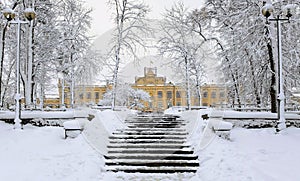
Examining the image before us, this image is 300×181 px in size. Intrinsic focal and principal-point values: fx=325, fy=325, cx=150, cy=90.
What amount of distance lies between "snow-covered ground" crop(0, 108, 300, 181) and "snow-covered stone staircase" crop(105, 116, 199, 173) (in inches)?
13.7

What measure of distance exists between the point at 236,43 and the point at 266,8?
643cm

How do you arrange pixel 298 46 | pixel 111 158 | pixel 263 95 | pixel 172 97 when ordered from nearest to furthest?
pixel 111 158 < pixel 298 46 < pixel 263 95 < pixel 172 97

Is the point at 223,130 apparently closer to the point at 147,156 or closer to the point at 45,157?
the point at 147,156

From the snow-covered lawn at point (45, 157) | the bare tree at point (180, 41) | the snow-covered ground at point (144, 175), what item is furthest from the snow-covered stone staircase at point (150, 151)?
the bare tree at point (180, 41)

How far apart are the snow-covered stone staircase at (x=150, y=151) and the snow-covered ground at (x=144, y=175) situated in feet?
1.14

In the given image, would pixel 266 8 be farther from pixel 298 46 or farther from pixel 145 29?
pixel 145 29

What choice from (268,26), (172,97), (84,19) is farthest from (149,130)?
(172,97)

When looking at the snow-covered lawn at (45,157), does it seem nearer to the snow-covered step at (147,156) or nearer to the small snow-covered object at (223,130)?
the snow-covered step at (147,156)

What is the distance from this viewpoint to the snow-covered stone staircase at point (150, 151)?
967cm

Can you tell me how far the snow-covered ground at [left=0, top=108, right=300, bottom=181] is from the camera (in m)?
8.25

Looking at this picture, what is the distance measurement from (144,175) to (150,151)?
1583 millimetres

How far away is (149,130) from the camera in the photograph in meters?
13.0

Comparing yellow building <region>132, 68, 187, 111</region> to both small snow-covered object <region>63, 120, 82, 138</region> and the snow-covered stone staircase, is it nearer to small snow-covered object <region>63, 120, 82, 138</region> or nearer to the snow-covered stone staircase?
the snow-covered stone staircase

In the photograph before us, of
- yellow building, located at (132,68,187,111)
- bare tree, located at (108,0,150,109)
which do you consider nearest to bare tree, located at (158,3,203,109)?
bare tree, located at (108,0,150,109)
